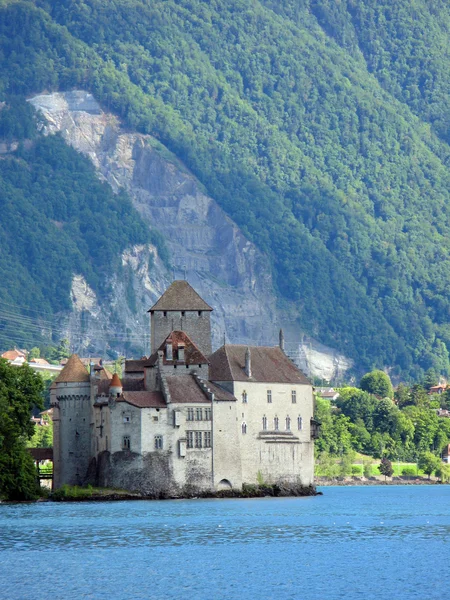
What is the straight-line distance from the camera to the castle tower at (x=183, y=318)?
451ft

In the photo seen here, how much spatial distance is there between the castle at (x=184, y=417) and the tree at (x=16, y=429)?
7081 mm

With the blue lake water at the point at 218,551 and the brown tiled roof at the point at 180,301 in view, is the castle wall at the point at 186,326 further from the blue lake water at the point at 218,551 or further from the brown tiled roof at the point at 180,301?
the blue lake water at the point at 218,551

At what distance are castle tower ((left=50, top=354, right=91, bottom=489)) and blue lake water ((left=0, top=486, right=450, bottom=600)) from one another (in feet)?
38.6

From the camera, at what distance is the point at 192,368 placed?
429ft

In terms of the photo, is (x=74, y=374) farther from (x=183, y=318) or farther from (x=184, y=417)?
(x=184, y=417)

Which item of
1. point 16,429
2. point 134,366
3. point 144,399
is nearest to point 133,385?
point 134,366

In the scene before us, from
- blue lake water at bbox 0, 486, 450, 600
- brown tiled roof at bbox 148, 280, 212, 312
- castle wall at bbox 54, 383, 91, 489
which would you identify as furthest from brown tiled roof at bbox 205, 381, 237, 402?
castle wall at bbox 54, 383, 91, 489

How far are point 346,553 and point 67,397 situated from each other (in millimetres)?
51031

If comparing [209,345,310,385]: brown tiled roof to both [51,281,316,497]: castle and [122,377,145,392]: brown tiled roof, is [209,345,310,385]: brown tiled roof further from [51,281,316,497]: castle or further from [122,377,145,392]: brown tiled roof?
[122,377,145,392]: brown tiled roof

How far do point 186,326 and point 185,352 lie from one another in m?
6.50

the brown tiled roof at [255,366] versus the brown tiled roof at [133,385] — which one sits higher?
the brown tiled roof at [255,366]

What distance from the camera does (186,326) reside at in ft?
452

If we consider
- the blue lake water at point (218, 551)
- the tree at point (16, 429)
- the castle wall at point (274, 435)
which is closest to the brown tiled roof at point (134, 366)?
the castle wall at point (274, 435)

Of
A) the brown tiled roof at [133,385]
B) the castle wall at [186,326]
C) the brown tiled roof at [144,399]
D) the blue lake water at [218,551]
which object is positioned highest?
the castle wall at [186,326]
